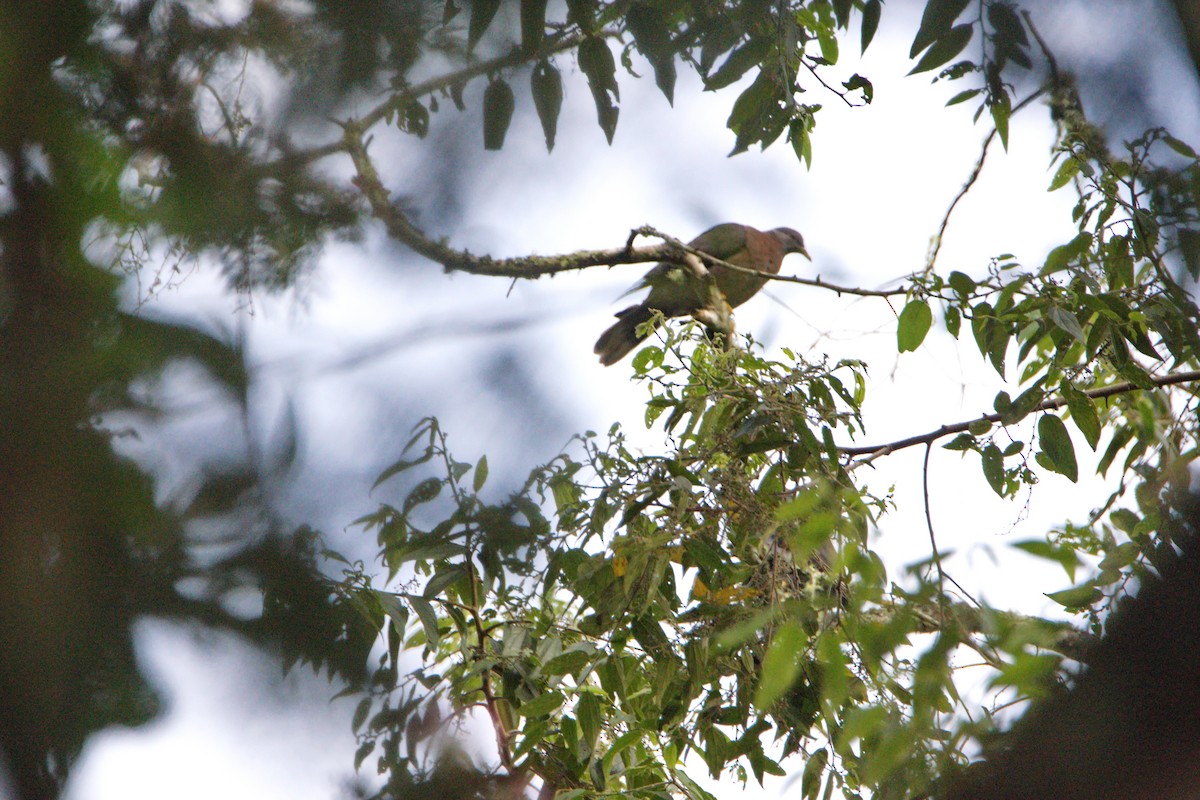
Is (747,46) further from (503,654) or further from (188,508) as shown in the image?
(503,654)

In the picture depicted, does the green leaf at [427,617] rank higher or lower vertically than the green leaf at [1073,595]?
higher

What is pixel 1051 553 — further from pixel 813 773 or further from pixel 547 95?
pixel 813 773

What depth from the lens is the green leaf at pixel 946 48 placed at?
0.50 meters

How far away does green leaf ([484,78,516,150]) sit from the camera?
1.51 ft

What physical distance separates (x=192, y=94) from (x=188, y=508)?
178mm

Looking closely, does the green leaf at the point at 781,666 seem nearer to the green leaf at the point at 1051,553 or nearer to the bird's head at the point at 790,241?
the green leaf at the point at 1051,553

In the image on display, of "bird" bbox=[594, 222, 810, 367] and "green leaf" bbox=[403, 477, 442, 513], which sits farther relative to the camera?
"bird" bbox=[594, 222, 810, 367]

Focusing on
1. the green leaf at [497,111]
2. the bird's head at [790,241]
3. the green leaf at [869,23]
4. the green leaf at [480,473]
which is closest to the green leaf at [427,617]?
the green leaf at [480,473]

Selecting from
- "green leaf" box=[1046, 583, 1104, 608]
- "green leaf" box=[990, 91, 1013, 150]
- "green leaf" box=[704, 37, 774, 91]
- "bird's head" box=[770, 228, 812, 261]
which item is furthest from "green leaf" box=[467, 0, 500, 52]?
"bird's head" box=[770, 228, 812, 261]

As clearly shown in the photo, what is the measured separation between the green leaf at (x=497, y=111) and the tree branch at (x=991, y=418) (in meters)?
0.72

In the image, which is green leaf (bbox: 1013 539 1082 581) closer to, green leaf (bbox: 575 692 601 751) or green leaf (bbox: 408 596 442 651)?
green leaf (bbox: 408 596 442 651)

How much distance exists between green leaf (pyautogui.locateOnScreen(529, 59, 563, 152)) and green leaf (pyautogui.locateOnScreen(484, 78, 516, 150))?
14 millimetres

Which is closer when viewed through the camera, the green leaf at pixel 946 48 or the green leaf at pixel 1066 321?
the green leaf at pixel 946 48

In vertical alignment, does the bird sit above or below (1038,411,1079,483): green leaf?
above
